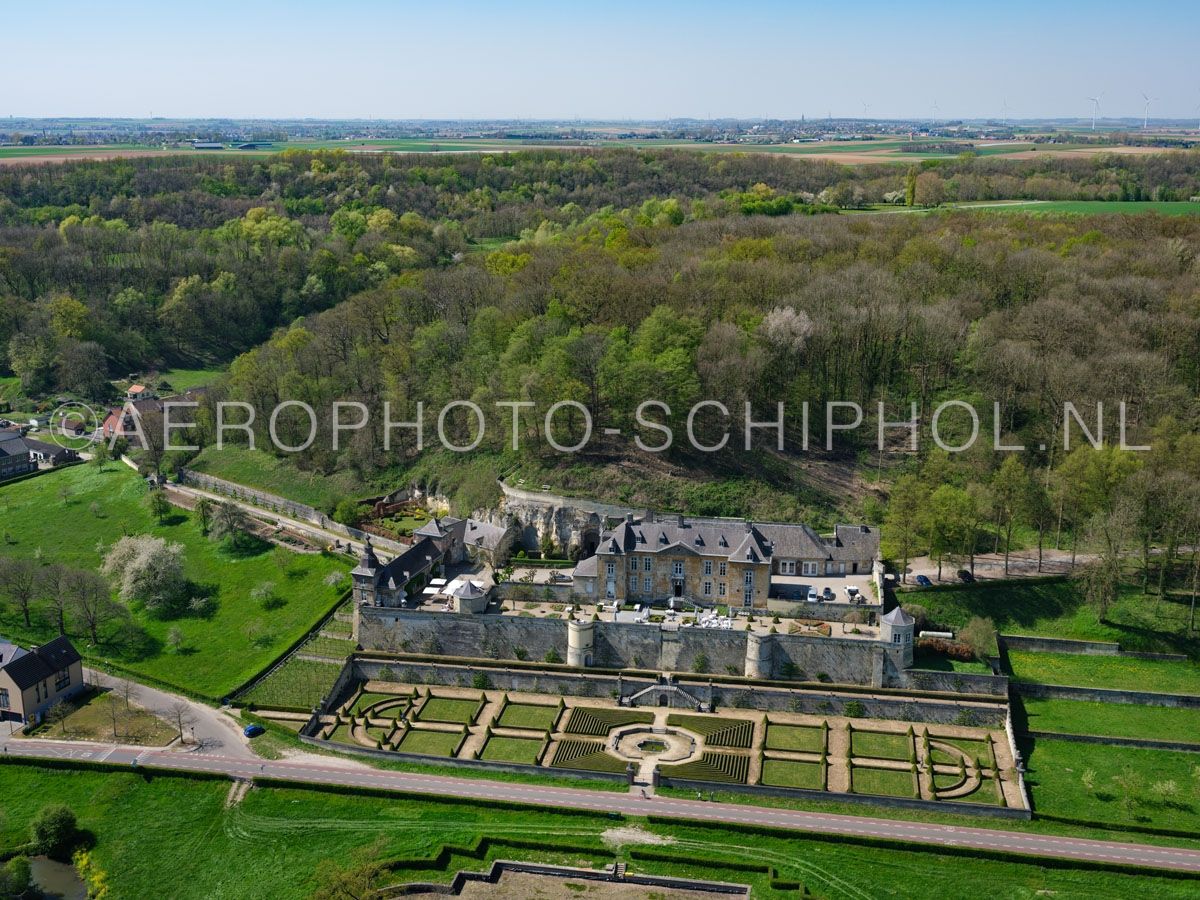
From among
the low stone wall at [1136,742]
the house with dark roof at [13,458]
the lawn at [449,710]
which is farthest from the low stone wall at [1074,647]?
the house with dark roof at [13,458]

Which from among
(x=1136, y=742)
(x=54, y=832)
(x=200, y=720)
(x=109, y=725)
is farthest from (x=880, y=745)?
(x=109, y=725)

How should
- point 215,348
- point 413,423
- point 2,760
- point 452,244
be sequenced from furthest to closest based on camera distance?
point 452,244 < point 215,348 < point 413,423 < point 2,760

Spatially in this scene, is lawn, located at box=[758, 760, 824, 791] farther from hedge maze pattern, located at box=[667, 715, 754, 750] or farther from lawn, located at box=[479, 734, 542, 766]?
lawn, located at box=[479, 734, 542, 766]

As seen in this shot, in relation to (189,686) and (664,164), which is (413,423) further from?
(664,164)

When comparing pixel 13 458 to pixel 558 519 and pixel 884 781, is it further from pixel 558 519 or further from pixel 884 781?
pixel 884 781

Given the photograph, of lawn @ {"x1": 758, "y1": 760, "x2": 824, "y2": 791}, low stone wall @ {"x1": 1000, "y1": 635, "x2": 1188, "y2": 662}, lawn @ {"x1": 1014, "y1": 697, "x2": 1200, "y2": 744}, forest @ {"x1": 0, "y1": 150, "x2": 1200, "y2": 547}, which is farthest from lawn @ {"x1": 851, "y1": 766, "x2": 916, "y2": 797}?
forest @ {"x1": 0, "y1": 150, "x2": 1200, "y2": 547}

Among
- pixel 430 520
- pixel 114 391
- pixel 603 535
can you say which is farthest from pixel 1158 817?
pixel 114 391
